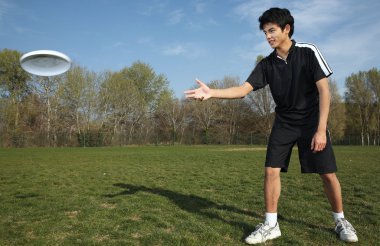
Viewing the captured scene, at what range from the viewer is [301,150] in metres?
4.31

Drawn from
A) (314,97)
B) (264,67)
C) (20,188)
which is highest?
(264,67)

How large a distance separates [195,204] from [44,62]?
4746 mm

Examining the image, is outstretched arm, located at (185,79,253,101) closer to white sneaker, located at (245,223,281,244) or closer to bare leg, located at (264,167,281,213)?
bare leg, located at (264,167,281,213)

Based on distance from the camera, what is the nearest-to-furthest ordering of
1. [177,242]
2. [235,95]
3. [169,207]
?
1. [177,242]
2. [235,95]
3. [169,207]

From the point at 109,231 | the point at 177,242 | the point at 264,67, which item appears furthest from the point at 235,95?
the point at 109,231

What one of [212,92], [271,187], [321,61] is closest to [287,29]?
[321,61]

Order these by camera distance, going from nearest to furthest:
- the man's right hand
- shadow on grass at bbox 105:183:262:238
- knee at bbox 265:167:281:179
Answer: the man's right hand
knee at bbox 265:167:281:179
shadow on grass at bbox 105:183:262:238

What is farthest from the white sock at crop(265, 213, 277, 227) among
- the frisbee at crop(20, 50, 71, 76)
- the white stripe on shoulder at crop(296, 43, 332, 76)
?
the frisbee at crop(20, 50, 71, 76)

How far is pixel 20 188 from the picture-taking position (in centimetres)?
854

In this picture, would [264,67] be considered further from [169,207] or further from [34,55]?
[34,55]

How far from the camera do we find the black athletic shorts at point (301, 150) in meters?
4.07

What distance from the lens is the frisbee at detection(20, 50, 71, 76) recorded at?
295 inches

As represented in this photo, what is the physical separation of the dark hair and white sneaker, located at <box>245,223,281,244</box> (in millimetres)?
2376

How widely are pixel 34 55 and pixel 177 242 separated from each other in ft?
18.2
